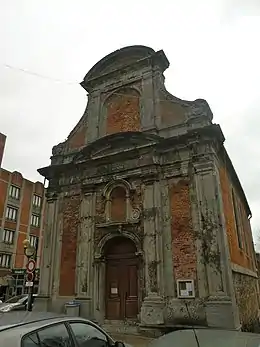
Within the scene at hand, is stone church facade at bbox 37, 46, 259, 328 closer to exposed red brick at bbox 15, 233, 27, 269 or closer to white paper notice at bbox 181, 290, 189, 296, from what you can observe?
white paper notice at bbox 181, 290, 189, 296

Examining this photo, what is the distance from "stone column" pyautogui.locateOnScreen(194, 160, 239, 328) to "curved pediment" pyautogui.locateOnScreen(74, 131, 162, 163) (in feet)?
8.30

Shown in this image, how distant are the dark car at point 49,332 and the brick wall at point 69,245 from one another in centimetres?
881

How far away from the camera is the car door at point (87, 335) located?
357cm

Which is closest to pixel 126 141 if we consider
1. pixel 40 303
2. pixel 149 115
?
pixel 149 115

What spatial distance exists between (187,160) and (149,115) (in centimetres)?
316

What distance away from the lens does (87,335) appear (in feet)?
12.4

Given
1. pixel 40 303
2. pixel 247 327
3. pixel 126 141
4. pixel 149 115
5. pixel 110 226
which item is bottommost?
pixel 247 327

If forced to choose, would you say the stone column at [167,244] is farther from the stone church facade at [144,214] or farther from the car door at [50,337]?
the car door at [50,337]

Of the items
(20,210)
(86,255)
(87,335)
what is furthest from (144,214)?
(20,210)

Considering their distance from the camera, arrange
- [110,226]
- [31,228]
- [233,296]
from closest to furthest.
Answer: [233,296] < [110,226] < [31,228]

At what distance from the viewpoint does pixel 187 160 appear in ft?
38.2

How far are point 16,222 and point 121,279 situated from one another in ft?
81.5

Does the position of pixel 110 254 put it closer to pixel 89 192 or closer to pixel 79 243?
pixel 79 243

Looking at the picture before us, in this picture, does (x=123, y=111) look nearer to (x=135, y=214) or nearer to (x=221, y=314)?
(x=135, y=214)
